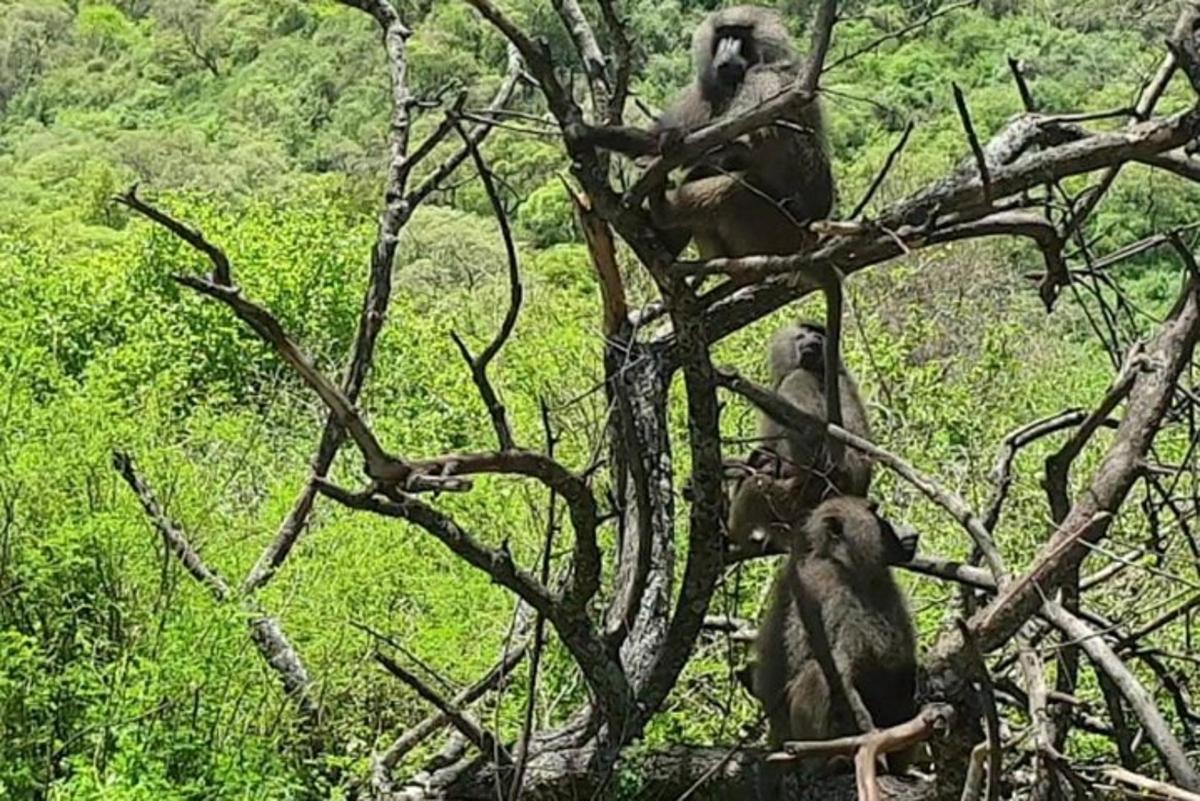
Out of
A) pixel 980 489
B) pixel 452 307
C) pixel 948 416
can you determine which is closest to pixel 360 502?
pixel 980 489

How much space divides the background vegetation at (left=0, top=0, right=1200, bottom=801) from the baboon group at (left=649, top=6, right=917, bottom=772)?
0.27 meters

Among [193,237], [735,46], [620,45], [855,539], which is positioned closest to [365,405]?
[735,46]

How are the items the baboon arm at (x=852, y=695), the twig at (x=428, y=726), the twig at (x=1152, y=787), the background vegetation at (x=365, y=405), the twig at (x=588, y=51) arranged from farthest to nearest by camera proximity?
the background vegetation at (x=365, y=405) < the twig at (x=588, y=51) < the twig at (x=428, y=726) < the baboon arm at (x=852, y=695) < the twig at (x=1152, y=787)

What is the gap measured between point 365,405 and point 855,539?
185 inches

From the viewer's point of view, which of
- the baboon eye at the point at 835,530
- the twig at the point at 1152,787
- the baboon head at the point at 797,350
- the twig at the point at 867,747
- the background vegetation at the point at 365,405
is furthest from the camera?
the baboon head at the point at 797,350

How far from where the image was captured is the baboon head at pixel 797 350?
442 cm

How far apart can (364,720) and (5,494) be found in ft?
4.05

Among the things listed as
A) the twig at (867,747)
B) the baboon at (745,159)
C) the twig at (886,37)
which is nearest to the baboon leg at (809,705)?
the baboon at (745,159)

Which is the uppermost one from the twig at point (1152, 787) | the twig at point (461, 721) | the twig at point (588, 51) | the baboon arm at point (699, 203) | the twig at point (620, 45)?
the twig at point (588, 51)

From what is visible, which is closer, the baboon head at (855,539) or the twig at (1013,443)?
the twig at (1013,443)

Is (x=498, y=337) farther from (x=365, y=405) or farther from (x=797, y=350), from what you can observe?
(x=365, y=405)

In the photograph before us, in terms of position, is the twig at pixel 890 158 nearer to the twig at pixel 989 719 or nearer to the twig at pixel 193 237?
the twig at pixel 989 719

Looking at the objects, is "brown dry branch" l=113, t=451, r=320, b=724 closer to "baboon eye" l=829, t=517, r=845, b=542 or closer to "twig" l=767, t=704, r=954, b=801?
"baboon eye" l=829, t=517, r=845, b=542

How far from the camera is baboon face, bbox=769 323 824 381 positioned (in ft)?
14.5
